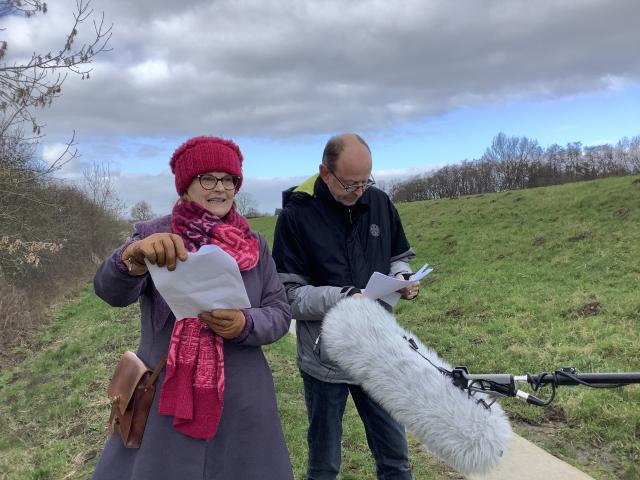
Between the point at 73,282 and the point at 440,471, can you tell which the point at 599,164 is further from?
the point at 440,471

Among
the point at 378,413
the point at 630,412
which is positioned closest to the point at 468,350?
the point at 630,412

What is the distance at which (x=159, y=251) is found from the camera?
174 cm

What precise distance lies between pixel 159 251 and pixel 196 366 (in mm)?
481

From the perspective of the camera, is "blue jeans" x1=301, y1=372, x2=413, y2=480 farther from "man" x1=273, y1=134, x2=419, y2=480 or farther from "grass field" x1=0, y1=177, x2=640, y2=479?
"grass field" x1=0, y1=177, x2=640, y2=479

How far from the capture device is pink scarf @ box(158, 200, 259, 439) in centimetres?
190

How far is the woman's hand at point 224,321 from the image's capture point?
6.19ft

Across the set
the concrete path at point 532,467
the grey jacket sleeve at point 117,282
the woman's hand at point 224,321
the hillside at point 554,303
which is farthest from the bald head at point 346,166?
the hillside at point 554,303

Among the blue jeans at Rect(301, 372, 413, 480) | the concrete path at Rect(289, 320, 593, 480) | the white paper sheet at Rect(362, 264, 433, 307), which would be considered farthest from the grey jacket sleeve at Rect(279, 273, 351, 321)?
the concrete path at Rect(289, 320, 593, 480)

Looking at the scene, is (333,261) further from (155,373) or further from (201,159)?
(155,373)

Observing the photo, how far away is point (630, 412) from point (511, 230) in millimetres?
9696

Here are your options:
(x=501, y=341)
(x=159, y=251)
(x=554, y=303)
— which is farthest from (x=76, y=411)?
(x=554, y=303)

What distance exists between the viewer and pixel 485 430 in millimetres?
1570

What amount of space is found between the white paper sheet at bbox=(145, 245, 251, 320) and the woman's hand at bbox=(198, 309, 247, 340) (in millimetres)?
23

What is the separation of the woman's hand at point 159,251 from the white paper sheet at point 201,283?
29mm
